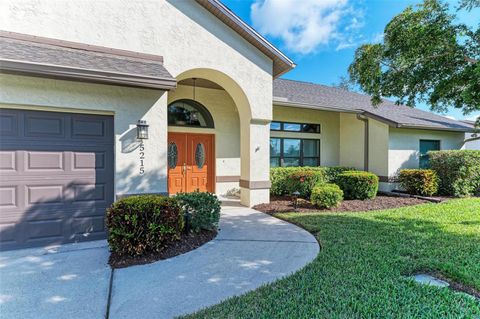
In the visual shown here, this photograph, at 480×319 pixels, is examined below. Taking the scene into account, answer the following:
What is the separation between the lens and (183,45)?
22.8 feet

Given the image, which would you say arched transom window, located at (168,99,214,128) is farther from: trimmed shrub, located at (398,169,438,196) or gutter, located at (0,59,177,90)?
trimmed shrub, located at (398,169,438,196)

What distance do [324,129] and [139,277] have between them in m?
12.1

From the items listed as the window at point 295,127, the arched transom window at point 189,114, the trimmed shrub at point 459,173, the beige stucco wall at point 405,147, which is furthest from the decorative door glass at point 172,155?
the trimmed shrub at point 459,173

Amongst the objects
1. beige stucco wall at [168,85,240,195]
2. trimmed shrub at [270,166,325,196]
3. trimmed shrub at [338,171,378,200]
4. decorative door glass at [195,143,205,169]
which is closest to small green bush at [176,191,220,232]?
decorative door glass at [195,143,205,169]

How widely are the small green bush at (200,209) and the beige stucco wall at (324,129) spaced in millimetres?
7513

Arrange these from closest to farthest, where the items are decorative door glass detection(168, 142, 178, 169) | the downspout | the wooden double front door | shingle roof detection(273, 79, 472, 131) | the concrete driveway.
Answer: the concrete driveway → decorative door glass detection(168, 142, 178, 169) → the wooden double front door → shingle roof detection(273, 79, 472, 131) → the downspout

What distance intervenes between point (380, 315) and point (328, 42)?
1774 centimetres

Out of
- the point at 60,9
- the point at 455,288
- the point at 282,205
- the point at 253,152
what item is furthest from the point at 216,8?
the point at 455,288

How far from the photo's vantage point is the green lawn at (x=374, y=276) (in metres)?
2.95

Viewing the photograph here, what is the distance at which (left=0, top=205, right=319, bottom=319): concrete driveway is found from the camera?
3203 millimetres

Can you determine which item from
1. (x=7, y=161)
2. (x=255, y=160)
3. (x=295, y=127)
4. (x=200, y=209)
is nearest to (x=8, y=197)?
(x=7, y=161)

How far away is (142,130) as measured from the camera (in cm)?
594

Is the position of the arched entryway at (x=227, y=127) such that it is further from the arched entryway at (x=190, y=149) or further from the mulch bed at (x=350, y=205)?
the mulch bed at (x=350, y=205)

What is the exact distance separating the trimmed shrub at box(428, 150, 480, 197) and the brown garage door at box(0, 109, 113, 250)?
13.1 metres
